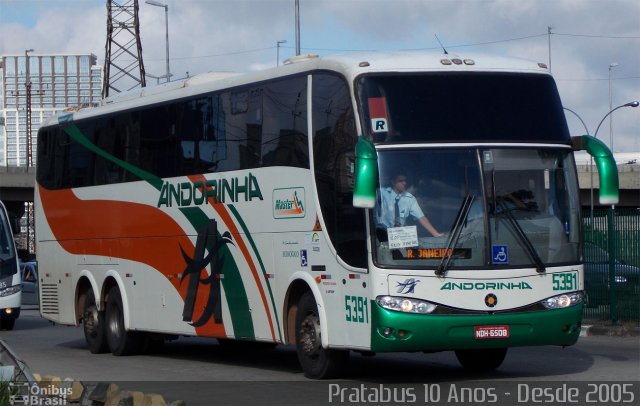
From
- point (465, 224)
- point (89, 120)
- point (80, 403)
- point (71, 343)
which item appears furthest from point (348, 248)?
point (71, 343)

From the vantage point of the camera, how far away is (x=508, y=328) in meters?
12.4

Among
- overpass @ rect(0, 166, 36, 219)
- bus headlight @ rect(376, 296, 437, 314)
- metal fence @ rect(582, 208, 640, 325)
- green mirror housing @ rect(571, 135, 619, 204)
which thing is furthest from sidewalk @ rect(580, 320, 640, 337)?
overpass @ rect(0, 166, 36, 219)

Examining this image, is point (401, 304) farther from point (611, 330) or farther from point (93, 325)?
point (611, 330)

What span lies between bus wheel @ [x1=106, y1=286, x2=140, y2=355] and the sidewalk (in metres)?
7.75

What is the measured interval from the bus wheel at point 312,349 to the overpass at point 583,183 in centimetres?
5128

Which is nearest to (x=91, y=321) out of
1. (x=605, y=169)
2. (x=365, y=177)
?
(x=365, y=177)

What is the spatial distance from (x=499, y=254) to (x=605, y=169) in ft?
4.69

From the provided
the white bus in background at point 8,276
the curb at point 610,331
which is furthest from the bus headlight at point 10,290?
the curb at point 610,331

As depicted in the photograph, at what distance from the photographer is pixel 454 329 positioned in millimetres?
12242

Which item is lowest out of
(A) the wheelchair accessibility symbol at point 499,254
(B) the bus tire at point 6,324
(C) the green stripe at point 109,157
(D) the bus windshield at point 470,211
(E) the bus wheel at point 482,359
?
(B) the bus tire at point 6,324

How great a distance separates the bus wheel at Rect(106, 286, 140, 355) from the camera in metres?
18.6

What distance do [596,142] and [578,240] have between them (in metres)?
1.07

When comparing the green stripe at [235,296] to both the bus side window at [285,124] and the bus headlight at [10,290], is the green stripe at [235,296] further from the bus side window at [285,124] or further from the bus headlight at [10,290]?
the bus headlight at [10,290]

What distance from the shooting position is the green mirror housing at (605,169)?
486 inches
